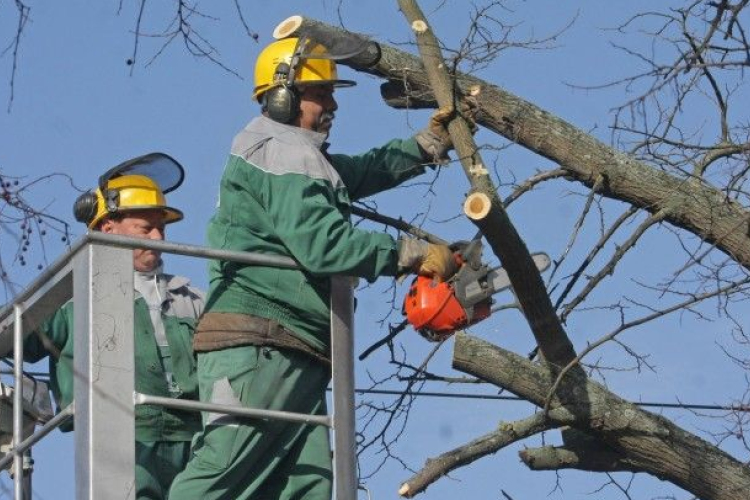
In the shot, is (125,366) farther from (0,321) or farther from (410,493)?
(410,493)

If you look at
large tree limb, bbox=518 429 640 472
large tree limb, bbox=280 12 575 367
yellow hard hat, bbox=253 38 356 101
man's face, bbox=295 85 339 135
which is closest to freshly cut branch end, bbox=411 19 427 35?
large tree limb, bbox=280 12 575 367

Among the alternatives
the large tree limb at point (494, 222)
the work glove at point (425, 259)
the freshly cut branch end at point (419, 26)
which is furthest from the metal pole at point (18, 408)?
the freshly cut branch end at point (419, 26)

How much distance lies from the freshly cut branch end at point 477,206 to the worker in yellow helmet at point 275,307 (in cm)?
30

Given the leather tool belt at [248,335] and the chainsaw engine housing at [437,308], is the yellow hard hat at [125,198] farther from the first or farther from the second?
the chainsaw engine housing at [437,308]

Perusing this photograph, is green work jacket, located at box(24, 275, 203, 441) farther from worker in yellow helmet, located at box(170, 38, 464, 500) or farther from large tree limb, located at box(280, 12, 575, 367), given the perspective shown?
large tree limb, located at box(280, 12, 575, 367)

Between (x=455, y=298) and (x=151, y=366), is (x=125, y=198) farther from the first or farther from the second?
(x=455, y=298)

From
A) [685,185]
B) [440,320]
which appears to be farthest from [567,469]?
[440,320]

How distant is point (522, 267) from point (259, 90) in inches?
49.3

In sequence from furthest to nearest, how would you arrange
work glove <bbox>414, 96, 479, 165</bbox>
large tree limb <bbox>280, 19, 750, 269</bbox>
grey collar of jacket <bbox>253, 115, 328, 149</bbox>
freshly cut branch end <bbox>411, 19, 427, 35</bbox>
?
large tree limb <bbox>280, 19, 750, 269</bbox>
freshly cut branch end <bbox>411, 19, 427, 35</bbox>
work glove <bbox>414, 96, 479, 165</bbox>
grey collar of jacket <bbox>253, 115, 328, 149</bbox>

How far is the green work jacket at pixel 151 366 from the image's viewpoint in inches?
268

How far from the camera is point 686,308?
25.9ft

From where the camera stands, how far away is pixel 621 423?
774cm

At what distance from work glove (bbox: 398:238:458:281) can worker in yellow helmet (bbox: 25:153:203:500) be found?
40.7 inches

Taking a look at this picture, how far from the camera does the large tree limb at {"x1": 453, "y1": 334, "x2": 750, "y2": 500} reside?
7.75 m
